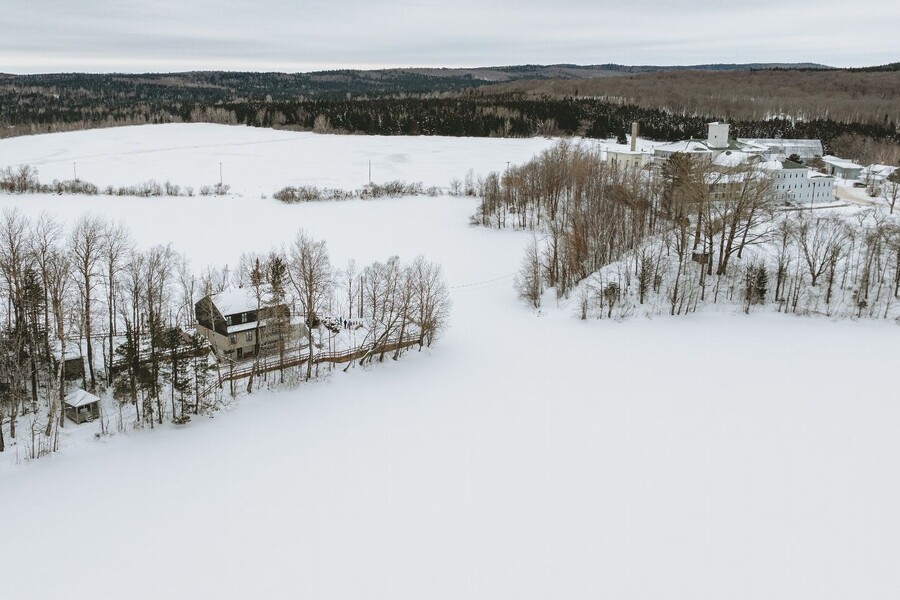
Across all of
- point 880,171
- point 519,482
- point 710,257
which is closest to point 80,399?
point 519,482

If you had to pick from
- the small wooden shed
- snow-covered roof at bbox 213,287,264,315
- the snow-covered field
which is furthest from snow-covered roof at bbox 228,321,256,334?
the small wooden shed

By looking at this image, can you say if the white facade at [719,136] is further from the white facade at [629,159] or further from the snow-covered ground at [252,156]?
the snow-covered ground at [252,156]

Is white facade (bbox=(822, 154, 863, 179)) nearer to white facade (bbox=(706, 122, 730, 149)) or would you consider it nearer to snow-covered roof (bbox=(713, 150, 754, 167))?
white facade (bbox=(706, 122, 730, 149))

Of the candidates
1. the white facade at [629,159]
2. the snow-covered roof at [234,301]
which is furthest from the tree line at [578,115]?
the snow-covered roof at [234,301]

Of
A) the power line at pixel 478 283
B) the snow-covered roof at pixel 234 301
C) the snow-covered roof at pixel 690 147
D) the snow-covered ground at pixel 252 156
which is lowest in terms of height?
the power line at pixel 478 283

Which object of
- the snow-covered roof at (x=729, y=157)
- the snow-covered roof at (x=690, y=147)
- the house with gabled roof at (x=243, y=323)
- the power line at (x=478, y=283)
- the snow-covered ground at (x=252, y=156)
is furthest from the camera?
the snow-covered ground at (x=252, y=156)

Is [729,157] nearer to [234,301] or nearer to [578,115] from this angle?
[234,301]

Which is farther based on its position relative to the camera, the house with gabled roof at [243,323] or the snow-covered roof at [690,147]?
the snow-covered roof at [690,147]

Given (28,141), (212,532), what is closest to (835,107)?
(212,532)
